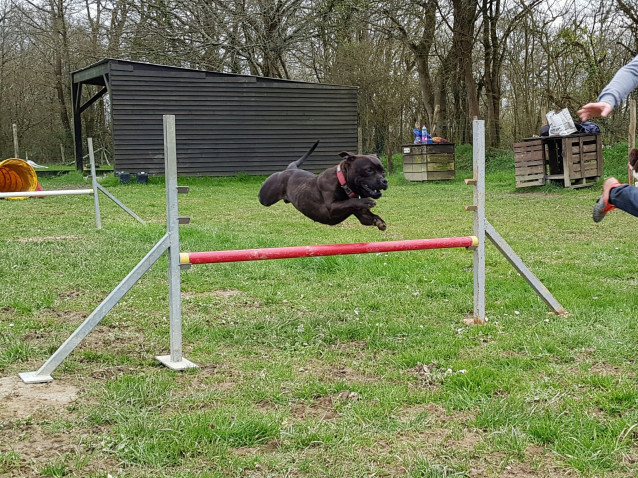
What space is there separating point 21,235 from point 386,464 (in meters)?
8.69

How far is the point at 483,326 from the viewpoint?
5.14 meters

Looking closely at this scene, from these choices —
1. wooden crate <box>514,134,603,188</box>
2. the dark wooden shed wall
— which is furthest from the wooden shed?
wooden crate <box>514,134,603,188</box>

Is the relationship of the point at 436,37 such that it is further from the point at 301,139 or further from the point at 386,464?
the point at 386,464

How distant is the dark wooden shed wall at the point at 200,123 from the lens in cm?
1769

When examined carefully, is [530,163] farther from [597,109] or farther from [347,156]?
[347,156]

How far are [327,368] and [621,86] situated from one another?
2406mm

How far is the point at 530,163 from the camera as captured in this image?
15.7m

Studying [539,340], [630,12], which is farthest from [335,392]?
[630,12]

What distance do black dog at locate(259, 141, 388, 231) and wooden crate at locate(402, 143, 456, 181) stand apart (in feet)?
44.9

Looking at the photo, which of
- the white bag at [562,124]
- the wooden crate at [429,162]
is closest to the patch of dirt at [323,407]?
the white bag at [562,124]

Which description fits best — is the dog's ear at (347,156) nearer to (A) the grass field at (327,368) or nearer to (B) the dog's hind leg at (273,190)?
(B) the dog's hind leg at (273,190)

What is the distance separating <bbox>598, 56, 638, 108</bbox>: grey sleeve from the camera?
3791mm

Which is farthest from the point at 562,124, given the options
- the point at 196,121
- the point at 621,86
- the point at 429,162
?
the point at 621,86

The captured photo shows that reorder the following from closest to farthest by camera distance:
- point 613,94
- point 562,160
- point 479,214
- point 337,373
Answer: point 613,94
point 337,373
point 479,214
point 562,160
